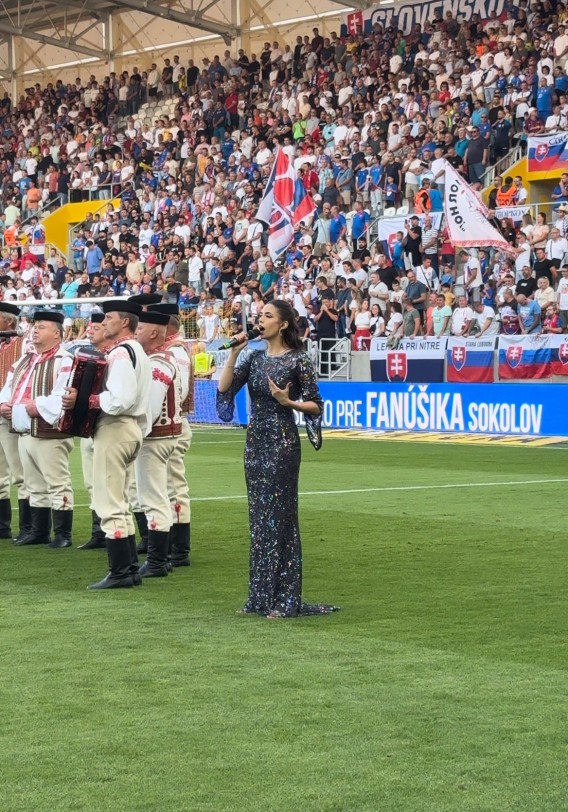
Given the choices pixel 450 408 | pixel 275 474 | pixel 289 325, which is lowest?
pixel 450 408

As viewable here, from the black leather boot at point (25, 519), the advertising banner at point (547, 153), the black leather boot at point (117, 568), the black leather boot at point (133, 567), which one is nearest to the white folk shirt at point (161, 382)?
the black leather boot at point (133, 567)

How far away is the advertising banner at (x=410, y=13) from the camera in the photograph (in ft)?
108

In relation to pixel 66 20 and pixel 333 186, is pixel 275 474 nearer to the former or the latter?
pixel 333 186

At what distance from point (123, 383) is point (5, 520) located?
12.8 ft

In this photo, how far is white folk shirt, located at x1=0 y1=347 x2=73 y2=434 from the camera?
1084 centimetres

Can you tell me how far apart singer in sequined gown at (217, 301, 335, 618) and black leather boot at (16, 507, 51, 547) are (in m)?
4.05

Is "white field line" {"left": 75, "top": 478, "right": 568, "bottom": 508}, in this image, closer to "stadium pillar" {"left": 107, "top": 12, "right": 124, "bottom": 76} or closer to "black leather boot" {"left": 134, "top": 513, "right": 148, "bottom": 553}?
"black leather boot" {"left": 134, "top": 513, "right": 148, "bottom": 553}

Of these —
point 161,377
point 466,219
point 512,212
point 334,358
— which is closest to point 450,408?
point 466,219

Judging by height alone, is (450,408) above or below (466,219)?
below

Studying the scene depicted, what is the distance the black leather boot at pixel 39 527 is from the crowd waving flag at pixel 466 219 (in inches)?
580

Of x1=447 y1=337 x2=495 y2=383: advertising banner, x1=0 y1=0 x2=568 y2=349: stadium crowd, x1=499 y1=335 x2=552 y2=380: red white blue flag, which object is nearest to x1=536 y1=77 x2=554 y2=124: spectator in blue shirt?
x1=0 y1=0 x2=568 y2=349: stadium crowd

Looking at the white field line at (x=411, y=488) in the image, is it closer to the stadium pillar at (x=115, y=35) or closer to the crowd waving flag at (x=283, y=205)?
the crowd waving flag at (x=283, y=205)

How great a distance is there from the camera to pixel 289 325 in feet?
26.3

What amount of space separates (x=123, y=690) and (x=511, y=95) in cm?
2410
